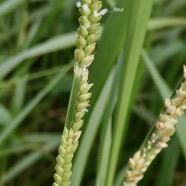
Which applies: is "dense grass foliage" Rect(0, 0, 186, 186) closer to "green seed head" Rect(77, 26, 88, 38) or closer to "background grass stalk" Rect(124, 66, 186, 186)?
"background grass stalk" Rect(124, 66, 186, 186)

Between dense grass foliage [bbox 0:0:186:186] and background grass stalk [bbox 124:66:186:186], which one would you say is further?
dense grass foliage [bbox 0:0:186:186]

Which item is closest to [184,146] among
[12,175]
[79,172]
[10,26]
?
[79,172]

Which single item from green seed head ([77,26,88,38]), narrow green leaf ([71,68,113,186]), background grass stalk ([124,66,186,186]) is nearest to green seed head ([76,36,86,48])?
green seed head ([77,26,88,38])

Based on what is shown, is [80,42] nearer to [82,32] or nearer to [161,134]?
[82,32]

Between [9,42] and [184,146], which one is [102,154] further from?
[9,42]

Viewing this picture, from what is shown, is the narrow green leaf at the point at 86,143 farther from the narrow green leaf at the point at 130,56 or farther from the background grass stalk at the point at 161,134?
the background grass stalk at the point at 161,134

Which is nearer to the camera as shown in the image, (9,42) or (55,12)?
(55,12)

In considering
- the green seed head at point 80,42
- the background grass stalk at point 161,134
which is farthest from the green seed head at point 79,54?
the background grass stalk at point 161,134

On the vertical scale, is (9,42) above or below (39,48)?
above
